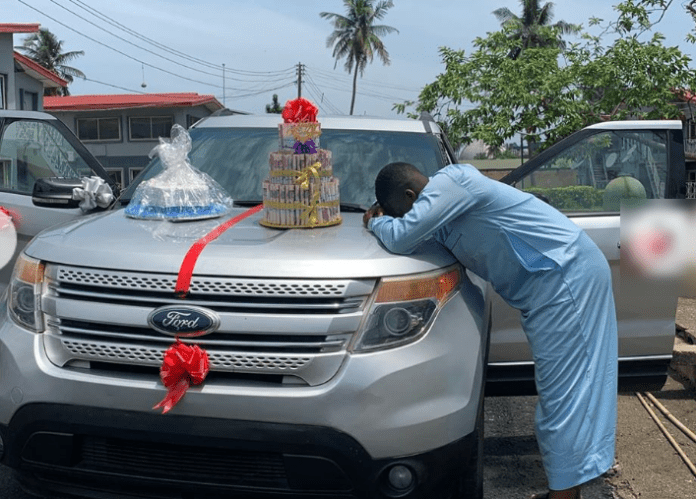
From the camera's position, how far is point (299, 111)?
12.7 feet

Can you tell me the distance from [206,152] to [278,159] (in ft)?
3.68

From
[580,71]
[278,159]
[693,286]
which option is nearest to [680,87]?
[580,71]

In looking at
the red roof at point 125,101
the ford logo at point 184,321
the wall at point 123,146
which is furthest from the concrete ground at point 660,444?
the wall at point 123,146

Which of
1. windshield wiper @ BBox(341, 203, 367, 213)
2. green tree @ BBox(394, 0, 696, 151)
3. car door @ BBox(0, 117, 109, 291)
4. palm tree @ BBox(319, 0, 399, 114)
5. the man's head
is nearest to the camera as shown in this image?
the man's head

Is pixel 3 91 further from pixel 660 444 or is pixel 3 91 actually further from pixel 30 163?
pixel 660 444

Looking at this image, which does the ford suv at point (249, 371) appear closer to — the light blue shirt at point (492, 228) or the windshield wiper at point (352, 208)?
the light blue shirt at point (492, 228)

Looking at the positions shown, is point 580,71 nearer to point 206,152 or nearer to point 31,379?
point 206,152

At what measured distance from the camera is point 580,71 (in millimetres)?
13211

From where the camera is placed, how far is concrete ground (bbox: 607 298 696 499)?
13.9 feet

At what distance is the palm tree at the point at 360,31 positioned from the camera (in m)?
65.8

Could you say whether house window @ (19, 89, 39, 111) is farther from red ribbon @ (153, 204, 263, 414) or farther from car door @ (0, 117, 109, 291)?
red ribbon @ (153, 204, 263, 414)

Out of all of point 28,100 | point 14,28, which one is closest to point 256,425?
point 14,28

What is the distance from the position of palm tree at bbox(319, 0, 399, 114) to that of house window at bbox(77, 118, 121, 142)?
73.8ft

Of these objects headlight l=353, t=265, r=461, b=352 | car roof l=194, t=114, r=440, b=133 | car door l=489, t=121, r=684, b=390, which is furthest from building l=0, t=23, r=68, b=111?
headlight l=353, t=265, r=461, b=352
